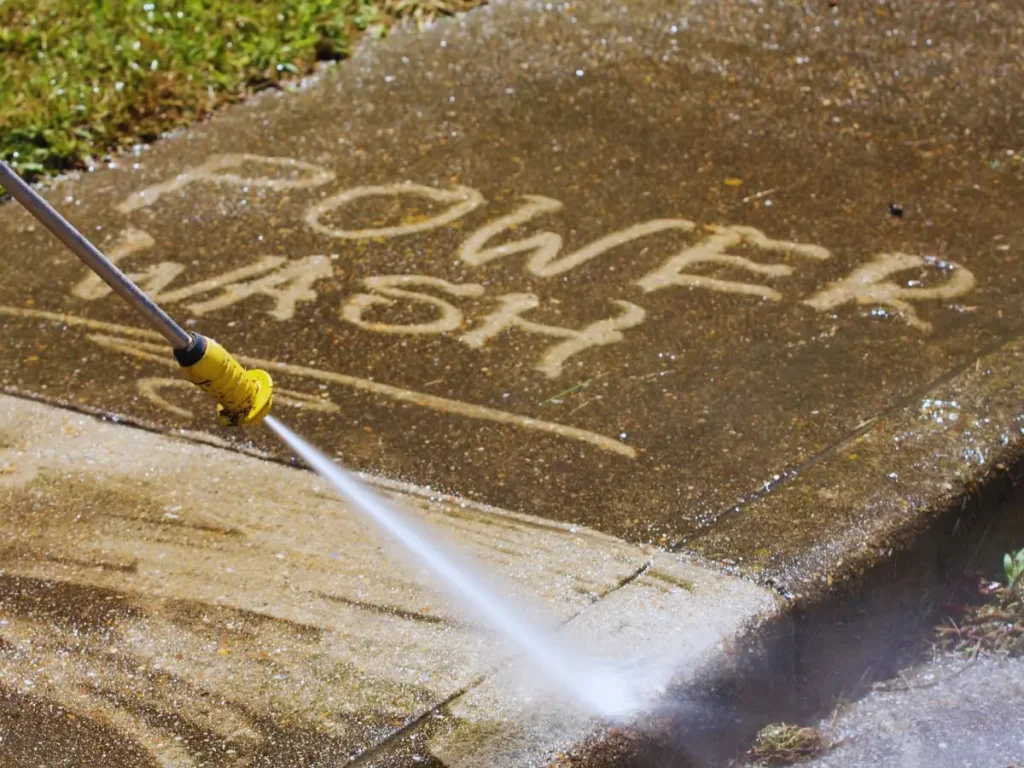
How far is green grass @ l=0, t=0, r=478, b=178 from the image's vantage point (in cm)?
509

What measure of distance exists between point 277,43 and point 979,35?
2.75 meters

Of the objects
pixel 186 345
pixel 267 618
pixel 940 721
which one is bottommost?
pixel 940 721

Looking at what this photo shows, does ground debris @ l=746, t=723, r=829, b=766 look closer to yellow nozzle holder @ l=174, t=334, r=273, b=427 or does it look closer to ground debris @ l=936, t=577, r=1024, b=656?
ground debris @ l=936, t=577, r=1024, b=656

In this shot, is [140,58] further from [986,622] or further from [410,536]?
[986,622]

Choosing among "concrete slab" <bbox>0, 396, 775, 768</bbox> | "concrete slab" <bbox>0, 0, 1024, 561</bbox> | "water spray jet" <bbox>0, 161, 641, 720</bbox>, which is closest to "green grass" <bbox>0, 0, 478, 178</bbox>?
"concrete slab" <bbox>0, 0, 1024, 561</bbox>

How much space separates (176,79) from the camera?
5.36 m

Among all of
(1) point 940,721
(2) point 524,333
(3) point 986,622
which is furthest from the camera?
(2) point 524,333

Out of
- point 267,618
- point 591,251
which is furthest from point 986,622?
point 591,251

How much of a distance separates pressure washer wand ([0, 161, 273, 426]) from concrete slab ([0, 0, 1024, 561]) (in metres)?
0.64

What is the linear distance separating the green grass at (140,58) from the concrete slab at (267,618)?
1974 mm

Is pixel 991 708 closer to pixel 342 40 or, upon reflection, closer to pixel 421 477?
pixel 421 477

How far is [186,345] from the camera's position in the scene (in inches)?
108

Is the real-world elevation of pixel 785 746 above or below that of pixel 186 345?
below

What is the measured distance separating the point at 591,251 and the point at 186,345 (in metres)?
1.83
